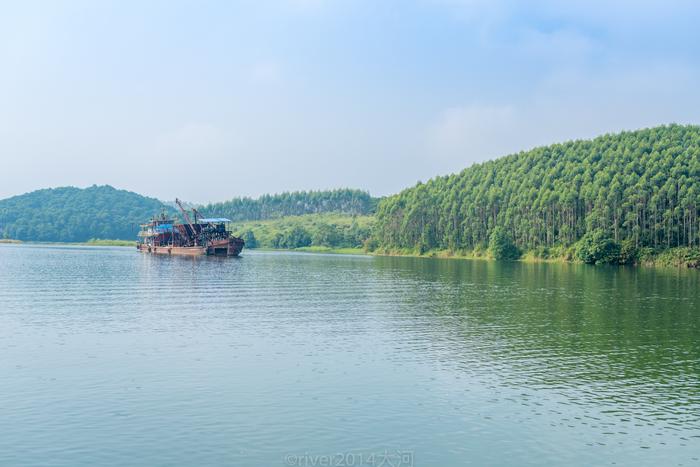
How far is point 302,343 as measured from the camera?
44.7 meters

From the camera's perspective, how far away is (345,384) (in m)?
33.4

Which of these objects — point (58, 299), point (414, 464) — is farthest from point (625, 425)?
point (58, 299)

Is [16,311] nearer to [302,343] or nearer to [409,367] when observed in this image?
[302,343]

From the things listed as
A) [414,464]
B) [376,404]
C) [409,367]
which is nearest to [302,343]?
[409,367]

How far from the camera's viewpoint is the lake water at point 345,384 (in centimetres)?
2434

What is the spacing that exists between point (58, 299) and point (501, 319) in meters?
44.5

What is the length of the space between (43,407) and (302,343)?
18835 mm

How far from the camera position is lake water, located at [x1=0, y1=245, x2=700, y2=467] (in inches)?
958

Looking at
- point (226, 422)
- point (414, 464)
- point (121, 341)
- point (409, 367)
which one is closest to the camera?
point (414, 464)

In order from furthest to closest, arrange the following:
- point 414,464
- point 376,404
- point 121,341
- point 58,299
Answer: point 58,299 < point 121,341 < point 376,404 < point 414,464

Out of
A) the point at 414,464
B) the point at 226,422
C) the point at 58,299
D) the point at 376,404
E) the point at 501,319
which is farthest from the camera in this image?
the point at 58,299

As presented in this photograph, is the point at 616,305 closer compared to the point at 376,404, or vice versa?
the point at 376,404

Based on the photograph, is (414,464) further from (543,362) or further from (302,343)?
(302,343)

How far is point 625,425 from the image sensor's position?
27.3m
